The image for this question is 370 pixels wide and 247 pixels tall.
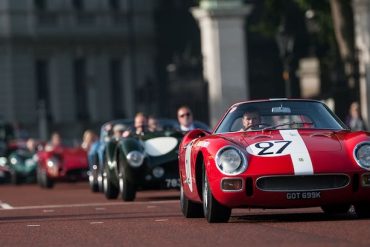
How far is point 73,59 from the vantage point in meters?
87.4

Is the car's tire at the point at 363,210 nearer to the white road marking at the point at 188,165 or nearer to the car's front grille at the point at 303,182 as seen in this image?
the car's front grille at the point at 303,182

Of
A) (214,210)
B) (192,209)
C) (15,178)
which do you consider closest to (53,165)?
(15,178)

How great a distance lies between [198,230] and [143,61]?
74038mm

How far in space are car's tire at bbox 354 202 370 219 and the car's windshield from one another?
1.17 m

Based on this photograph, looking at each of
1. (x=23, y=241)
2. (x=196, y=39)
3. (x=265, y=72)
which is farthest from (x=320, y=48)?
(x=23, y=241)

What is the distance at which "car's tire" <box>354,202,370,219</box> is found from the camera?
53.0 ft

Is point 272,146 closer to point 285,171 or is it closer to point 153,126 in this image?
point 285,171

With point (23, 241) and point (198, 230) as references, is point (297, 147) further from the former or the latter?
point (23, 241)

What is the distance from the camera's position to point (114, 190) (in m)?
25.3

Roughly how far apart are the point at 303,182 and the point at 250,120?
168 cm

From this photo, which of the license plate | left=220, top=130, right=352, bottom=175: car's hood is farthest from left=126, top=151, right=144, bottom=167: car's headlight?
the license plate

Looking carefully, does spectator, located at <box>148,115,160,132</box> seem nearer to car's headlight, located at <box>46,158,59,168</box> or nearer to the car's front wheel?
car's headlight, located at <box>46,158,59,168</box>

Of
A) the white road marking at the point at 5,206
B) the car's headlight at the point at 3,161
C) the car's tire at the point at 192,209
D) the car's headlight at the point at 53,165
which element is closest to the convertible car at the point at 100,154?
the white road marking at the point at 5,206

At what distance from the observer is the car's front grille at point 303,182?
15.6m
